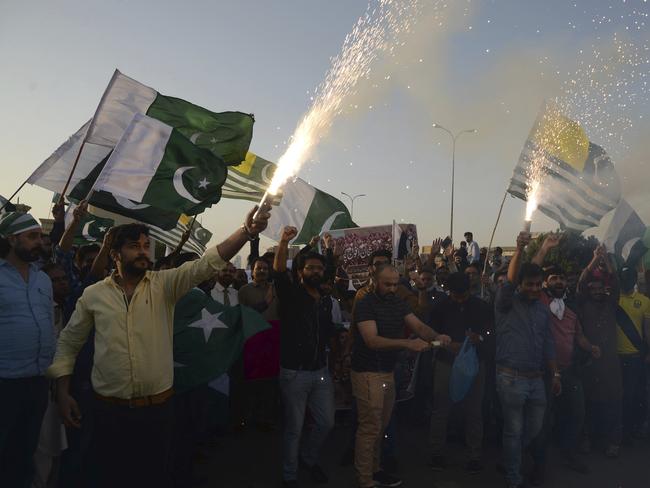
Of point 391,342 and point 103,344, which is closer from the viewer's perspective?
point 103,344

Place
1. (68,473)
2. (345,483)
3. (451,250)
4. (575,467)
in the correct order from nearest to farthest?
(68,473), (345,483), (575,467), (451,250)

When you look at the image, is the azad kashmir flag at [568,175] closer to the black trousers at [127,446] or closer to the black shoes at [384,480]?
the black shoes at [384,480]

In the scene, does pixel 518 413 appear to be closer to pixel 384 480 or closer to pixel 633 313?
pixel 384 480

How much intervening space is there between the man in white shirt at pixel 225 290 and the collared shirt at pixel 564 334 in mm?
3714

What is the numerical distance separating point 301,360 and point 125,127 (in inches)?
161

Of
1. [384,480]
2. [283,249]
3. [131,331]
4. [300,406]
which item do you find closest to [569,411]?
[384,480]

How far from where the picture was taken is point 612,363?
6359 millimetres

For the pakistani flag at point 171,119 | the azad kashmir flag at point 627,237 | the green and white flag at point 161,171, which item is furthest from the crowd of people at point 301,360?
the pakistani flag at point 171,119

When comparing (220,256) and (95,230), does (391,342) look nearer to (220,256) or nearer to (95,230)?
(220,256)

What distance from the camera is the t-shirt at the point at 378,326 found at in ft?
16.2

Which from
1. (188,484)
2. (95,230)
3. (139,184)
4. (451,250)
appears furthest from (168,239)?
(188,484)

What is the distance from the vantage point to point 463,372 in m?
5.25

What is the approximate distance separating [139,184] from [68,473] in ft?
9.69

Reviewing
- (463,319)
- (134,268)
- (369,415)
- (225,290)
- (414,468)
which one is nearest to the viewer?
(134,268)
